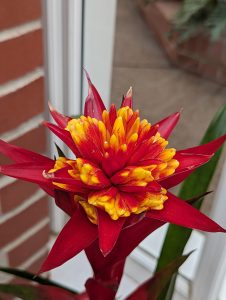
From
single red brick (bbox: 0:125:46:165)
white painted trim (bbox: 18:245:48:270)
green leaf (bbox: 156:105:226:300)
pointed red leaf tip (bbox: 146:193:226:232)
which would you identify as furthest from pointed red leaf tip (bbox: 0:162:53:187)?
white painted trim (bbox: 18:245:48:270)

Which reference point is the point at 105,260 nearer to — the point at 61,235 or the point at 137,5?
the point at 61,235

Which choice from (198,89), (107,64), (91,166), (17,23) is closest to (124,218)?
(91,166)

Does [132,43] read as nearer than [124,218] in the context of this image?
No

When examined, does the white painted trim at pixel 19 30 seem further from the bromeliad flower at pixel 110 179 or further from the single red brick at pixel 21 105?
the bromeliad flower at pixel 110 179

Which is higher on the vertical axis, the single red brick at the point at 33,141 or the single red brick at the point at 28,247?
the single red brick at the point at 33,141

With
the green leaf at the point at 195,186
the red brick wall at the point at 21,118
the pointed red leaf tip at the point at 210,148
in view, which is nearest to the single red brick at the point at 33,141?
the red brick wall at the point at 21,118

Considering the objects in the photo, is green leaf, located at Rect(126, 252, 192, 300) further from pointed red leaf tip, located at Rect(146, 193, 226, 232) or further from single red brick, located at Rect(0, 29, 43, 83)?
single red brick, located at Rect(0, 29, 43, 83)
